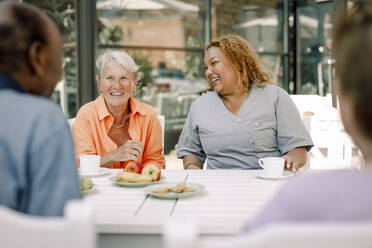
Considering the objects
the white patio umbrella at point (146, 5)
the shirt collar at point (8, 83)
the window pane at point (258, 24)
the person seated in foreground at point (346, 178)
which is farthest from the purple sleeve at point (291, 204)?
the window pane at point (258, 24)

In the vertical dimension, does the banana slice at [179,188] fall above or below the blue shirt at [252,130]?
below

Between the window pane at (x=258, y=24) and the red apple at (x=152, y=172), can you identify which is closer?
the red apple at (x=152, y=172)

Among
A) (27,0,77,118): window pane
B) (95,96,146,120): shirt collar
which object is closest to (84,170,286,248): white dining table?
(95,96,146,120): shirt collar

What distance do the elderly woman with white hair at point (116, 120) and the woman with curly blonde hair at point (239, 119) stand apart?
186 mm

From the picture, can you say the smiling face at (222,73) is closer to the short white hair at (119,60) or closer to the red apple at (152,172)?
the short white hair at (119,60)

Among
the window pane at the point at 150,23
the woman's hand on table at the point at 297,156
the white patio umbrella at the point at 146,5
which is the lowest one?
the woman's hand on table at the point at 297,156

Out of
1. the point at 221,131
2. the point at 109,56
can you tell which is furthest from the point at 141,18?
the point at 221,131

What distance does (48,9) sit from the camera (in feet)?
16.0

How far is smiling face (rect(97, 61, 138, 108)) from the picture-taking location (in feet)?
7.84

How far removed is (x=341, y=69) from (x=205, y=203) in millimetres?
741

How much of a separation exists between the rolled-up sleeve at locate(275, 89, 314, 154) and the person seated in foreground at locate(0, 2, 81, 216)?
1551mm

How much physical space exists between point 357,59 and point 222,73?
1636mm

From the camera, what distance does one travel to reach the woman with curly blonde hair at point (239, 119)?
2.26 m

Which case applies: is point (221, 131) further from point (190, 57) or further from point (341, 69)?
point (190, 57)
